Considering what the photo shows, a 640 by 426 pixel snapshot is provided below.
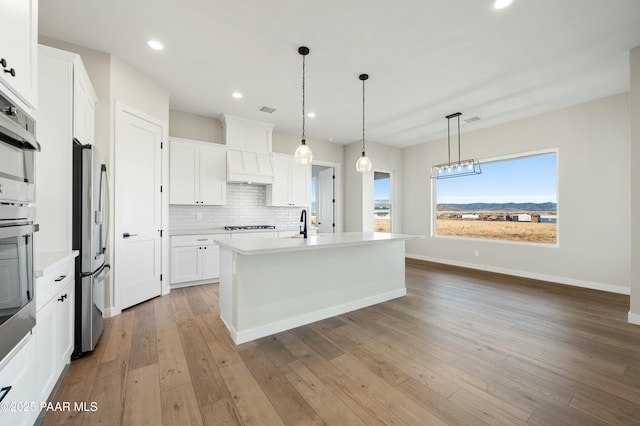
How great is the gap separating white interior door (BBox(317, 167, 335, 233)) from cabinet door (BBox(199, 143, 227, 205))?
2.98 m

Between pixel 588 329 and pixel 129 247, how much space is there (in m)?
5.28

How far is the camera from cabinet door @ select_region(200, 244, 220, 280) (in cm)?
429

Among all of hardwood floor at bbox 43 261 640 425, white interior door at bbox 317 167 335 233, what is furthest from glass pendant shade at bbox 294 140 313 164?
white interior door at bbox 317 167 335 233

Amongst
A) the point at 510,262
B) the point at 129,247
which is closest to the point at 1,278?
the point at 129,247

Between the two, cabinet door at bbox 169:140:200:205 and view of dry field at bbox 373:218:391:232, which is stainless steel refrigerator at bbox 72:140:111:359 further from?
view of dry field at bbox 373:218:391:232

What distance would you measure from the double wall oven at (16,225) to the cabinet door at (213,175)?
10.7 ft

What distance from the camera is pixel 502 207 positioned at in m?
5.45

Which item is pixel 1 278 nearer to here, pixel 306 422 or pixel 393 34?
pixel 306 422

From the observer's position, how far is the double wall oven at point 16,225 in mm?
1079

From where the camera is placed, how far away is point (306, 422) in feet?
5.02

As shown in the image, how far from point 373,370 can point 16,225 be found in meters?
2.29

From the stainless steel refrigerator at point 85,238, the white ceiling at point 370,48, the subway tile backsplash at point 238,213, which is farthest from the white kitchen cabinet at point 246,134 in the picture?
the stainless steel refrigerator at point 85,238

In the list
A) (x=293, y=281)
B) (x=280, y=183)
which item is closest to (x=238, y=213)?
(x=280, y=183)

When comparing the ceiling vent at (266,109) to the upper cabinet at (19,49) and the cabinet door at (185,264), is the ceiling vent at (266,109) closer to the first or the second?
the cabinet door at (185,264)
